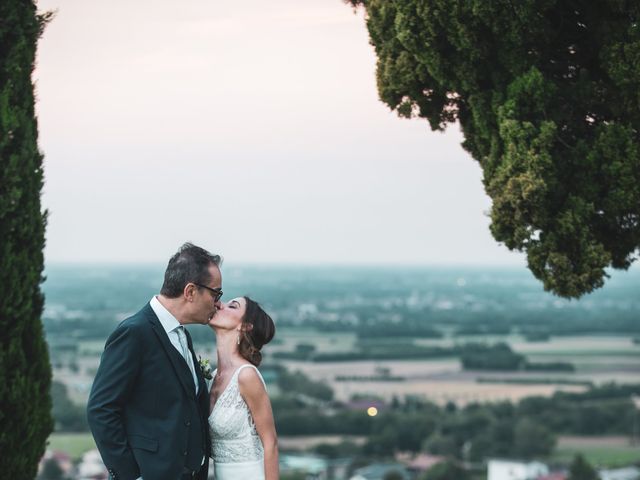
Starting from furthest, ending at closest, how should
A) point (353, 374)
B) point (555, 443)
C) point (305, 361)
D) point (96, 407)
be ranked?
point (305, 361)
point (353, 374)
point (555, 443)
point (96, 407)

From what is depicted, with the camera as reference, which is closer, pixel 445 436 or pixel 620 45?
pixel 620 45

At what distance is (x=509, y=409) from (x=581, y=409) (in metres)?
4.50

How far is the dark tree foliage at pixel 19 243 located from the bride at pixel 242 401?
2.46 metres

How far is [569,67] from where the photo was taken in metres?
7.61

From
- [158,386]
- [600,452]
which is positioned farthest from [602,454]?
[158,386]

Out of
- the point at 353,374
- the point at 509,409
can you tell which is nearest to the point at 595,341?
the point at 353,374

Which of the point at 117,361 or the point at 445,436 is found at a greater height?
the point at 117,361

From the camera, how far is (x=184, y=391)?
15.5ft

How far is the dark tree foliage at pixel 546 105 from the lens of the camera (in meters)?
6.93

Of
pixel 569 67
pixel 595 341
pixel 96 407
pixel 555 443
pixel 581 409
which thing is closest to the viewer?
pixel 96 407

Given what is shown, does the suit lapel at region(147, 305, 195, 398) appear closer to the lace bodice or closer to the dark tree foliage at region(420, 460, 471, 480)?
the lace bodice

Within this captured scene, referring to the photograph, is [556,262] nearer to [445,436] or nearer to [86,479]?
[86,479]

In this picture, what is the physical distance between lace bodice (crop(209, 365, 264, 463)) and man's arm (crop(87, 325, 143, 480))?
0.60m

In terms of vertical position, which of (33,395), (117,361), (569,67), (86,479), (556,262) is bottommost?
(86,479)
